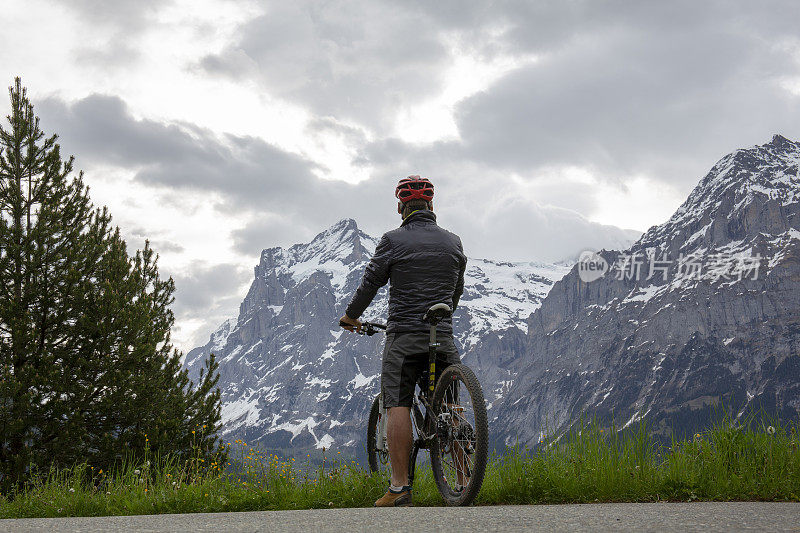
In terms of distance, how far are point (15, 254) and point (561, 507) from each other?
17.6 metres

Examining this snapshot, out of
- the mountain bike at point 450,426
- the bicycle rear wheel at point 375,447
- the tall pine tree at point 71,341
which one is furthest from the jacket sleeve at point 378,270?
the tall pine tree at point 71,341

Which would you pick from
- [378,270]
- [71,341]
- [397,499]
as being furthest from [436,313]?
[71,341]

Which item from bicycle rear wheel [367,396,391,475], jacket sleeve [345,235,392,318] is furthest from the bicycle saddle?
bicycle rear wheel [367,396,391,475]

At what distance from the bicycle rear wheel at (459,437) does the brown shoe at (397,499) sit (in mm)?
280

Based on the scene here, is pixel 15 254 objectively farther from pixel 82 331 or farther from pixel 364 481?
pixel 364 481

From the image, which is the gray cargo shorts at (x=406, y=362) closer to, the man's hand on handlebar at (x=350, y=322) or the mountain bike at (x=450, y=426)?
the mountain bike at (x=450, y=426)

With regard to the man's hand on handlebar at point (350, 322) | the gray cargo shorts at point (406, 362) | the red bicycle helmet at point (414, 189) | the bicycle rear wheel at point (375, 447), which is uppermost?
the red bicycle helmet at point (414, 189)

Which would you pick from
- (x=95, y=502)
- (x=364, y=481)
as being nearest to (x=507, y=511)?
(x=364, y=481)

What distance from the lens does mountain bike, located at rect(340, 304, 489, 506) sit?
5.09 m

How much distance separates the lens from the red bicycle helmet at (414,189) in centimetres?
639

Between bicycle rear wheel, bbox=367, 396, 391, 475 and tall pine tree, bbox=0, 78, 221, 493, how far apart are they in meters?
10.1

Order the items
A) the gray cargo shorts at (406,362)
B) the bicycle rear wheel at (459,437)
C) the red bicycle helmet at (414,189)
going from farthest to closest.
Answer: the red bicycle helmet at (414,189) → the gray cargo shorts at (406,362) → the bicycle rear wheel at (459,437)

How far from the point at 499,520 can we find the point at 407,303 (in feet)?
7.64

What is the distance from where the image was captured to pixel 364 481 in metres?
6.30
